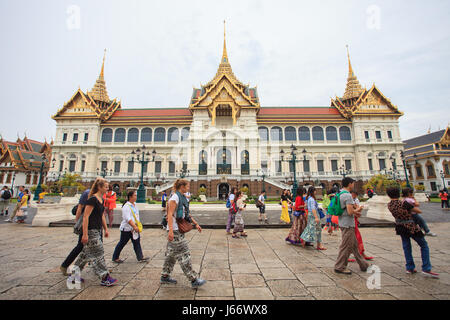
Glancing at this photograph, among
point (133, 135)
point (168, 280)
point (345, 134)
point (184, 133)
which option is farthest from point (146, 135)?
point (168, 280)

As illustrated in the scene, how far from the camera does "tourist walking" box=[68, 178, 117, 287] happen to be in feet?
9.87

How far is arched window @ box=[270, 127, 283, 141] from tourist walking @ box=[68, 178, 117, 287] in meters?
34.5

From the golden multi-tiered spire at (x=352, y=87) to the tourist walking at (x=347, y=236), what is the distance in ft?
146

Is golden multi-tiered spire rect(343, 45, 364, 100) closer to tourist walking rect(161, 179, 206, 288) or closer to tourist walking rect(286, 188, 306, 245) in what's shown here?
tourist walking rect(286, 188, 306, 245)

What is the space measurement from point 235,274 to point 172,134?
3548 cm

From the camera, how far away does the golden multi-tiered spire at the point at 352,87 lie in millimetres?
40125

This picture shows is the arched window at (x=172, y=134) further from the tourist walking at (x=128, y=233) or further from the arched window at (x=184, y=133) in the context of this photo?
the tourist walking at (x=128, y=233)

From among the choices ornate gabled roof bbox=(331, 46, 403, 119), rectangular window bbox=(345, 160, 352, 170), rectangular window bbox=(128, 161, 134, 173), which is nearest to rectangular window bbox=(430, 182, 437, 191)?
ornate gabled roof bbox=(331, 46, 403, 119)

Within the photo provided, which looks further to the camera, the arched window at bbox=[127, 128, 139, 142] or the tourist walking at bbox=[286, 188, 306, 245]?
the arched window at bbox=[127, 128, 139, 142]

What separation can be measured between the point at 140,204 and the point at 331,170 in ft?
100

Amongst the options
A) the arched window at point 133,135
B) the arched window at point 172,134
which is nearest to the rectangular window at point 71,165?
the arched window at point 133,135

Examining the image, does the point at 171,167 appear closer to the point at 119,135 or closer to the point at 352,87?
the point at 119,135

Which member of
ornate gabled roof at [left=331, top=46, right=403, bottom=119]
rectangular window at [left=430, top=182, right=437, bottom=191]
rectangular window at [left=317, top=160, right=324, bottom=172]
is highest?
ornate gabled roof at [left=331, top=46, right=403, bottom=119]

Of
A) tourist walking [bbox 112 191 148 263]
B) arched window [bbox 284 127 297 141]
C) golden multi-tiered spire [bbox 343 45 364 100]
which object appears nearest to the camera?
tourist walking [bbox 112 191 148 263]
